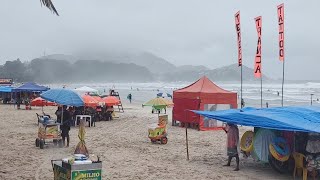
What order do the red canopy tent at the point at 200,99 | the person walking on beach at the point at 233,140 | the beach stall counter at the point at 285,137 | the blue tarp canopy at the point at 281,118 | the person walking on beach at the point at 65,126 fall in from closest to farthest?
the blue tarp canopy at the point at 281,118
the beach stall counter at the point at 285,137
the person walking on beach at the point at 233,140
the person walking on beach at the point at 65,126
the red canopy tent at the point at 200,99

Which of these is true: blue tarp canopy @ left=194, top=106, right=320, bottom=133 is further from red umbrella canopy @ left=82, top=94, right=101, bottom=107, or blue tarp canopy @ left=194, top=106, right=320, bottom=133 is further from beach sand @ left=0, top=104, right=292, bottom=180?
red umbrella canopy @ left=82, top=94, right=101, bottom=107

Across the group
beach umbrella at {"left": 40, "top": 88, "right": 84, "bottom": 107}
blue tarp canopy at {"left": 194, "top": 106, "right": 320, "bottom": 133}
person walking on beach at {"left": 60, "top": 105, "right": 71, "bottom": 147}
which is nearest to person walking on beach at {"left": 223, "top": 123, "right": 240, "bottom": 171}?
blue tarp canopy at {"left": 194, "top": 106, "right": 320, "bottom": 133}

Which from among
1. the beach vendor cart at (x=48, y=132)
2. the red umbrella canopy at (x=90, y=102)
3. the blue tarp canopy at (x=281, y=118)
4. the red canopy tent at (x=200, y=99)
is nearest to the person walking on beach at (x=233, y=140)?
the blue tarp canopy at (x=281, y=118)

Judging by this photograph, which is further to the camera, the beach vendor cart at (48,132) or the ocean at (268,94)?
the ocean at (268,94)

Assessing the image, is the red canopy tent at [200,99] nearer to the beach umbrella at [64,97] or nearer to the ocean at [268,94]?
the beach umbrella at [64,97]

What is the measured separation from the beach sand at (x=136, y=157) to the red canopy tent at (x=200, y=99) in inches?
71.0

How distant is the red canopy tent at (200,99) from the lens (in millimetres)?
20609

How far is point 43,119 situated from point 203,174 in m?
6.37

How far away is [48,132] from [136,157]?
134 inches

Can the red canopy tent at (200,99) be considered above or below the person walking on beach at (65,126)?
above

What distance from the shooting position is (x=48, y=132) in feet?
45.5

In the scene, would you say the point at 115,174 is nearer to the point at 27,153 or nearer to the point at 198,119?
the point at 27,153

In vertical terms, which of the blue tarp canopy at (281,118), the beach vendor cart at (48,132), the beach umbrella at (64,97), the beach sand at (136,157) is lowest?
the beach sand at (136,157)

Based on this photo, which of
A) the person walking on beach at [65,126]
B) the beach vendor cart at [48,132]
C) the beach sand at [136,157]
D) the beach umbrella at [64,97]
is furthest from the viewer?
the beach umbrella at [64,97]
